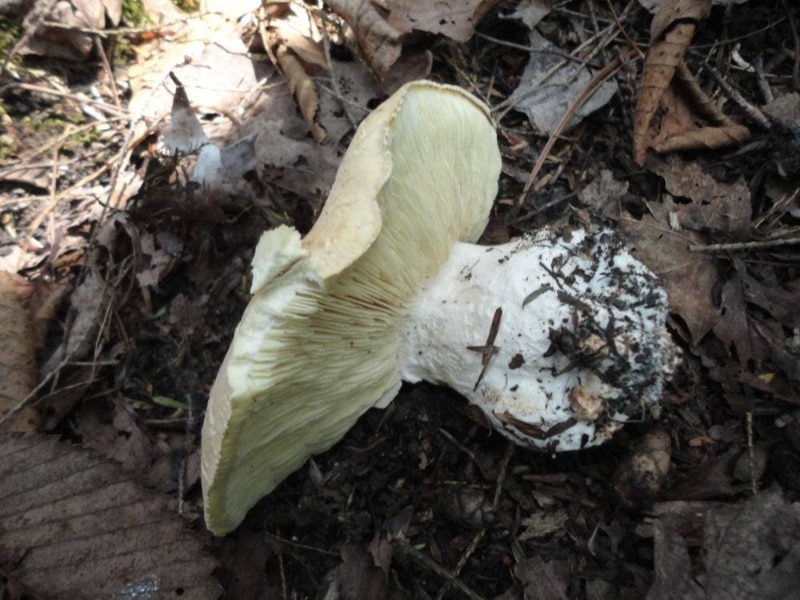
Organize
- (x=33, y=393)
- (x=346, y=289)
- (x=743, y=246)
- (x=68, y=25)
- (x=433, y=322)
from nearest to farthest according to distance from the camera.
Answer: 1. (x=346, y=289)
2. (x=433, y=322)
3. (x=743, y=246)
4. (x=33, y=393)
5. (x=68, y=25)

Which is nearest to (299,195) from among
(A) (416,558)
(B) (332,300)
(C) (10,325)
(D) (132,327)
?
(D) (132,327)

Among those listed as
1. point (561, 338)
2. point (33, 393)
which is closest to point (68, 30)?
point (33, 393)

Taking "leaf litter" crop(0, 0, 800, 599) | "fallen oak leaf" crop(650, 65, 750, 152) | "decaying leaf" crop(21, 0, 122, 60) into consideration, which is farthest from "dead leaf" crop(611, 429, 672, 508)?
"decaying leaf" crop(21, 0, 122, 60)

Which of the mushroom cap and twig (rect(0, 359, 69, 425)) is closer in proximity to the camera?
the mushroom cap

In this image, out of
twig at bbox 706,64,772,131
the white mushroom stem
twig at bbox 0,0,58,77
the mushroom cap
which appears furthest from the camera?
twig at bbox 0,0,58,77

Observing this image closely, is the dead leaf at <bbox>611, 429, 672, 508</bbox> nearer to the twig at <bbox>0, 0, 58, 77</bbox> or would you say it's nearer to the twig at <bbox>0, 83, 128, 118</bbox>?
the twig at <bbox>0, 83, 128, 118</bbox>

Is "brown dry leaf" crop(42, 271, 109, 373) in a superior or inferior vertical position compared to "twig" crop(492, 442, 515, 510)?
superior

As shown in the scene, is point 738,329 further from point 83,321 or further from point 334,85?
point 83,321
